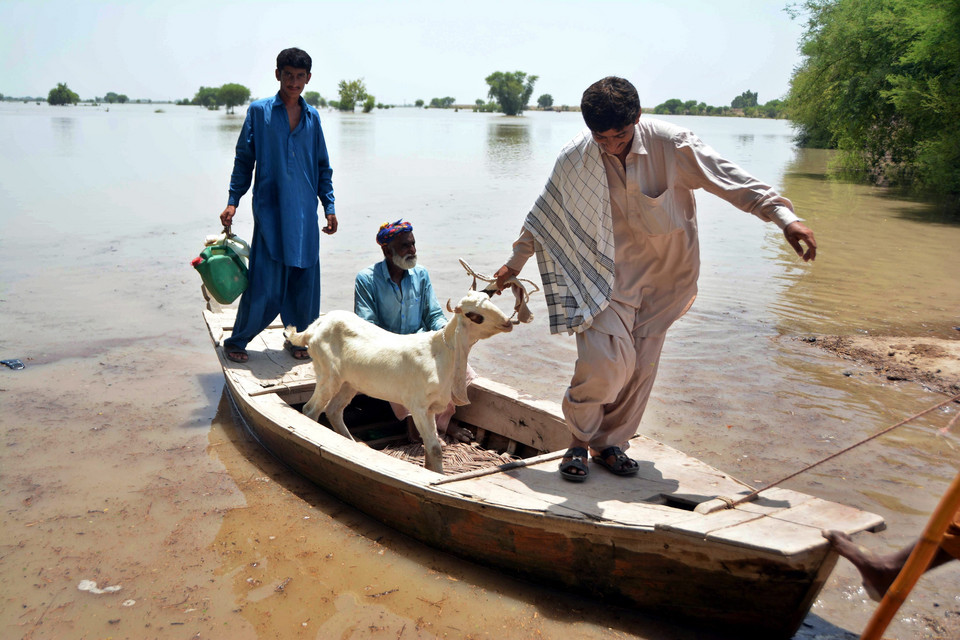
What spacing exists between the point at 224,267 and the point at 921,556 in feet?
14.7

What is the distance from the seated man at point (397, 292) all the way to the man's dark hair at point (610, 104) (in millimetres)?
1698

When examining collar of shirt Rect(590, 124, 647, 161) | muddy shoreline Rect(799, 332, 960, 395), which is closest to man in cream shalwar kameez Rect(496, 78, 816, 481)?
collar of shirt Rect(590, 124, 647, 161)

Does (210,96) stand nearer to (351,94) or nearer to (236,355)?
(351,94)

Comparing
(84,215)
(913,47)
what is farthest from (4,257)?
(913,47)

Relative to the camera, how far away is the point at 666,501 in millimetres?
3098

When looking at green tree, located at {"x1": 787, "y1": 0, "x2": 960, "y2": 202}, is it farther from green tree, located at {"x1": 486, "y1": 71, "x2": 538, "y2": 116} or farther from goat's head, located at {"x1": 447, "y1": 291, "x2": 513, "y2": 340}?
green tree, located at {"x1": 486, "y1": 71, "x2": 538, "y2": 116}

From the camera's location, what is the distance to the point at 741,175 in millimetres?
2885

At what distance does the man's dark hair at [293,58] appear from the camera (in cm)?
468

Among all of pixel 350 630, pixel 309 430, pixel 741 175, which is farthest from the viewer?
pixel 309 430

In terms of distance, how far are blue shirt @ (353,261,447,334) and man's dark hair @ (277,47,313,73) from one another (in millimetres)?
1426

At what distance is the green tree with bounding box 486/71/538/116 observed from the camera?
107 m

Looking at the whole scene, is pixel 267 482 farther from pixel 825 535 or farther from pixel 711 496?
pixel 825 535

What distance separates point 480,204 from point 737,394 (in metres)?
11.5

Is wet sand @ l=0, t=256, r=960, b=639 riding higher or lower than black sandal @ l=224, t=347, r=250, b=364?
lower
